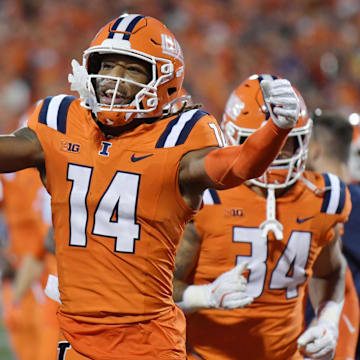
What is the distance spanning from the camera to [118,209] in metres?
2.36

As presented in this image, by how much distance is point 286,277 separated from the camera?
10.1 feet

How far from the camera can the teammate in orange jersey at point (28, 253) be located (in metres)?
5.07

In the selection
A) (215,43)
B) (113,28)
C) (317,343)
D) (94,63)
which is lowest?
(317,343)

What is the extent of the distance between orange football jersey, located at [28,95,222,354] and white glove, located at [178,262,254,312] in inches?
17.6

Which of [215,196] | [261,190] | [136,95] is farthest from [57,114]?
[261,190]

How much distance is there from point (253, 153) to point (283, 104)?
0.16 m

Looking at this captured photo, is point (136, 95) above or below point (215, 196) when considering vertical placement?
above

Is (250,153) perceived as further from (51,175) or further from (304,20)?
(304,20)

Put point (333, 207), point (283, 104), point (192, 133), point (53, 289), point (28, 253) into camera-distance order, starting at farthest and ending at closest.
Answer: point (28, 253) → point (333, 207) → point (53, 289) → point (192, 133) → point (283, 104)

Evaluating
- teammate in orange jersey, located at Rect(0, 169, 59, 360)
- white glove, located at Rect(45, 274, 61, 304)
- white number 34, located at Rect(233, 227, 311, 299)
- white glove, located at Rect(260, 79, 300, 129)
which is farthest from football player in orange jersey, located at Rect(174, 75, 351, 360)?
teammate in orange jersey, located at Rect(0, 169, 59, 360)

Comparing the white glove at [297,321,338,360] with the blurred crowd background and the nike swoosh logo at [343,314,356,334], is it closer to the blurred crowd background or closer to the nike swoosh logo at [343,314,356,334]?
the nike swoosh logo at [343,314,356,334]

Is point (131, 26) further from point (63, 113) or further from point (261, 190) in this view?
point (261, 190)

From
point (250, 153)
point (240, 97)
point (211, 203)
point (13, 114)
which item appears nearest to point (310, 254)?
point (211, 203)

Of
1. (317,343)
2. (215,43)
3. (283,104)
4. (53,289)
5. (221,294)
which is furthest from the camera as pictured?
(215,43)
